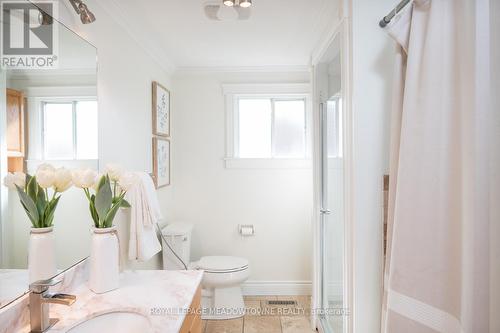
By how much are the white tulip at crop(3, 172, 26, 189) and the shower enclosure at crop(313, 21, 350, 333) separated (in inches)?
59.1

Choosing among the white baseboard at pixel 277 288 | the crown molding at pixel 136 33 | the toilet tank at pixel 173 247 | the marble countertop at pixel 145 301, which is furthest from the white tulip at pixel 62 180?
the white baseboard at pixel 277 288

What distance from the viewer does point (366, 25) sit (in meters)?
1.34

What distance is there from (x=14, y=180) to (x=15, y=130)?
17 cm

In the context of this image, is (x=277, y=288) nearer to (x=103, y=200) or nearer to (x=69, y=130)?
(x=103, y=200)

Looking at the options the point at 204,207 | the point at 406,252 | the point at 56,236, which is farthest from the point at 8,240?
the point at 204,207

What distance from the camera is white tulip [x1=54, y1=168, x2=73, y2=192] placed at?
3.75 feet

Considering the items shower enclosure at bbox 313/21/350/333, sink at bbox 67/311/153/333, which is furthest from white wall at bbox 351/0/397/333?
sink at bbox 67/311/153/333

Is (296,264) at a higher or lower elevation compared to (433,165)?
lower

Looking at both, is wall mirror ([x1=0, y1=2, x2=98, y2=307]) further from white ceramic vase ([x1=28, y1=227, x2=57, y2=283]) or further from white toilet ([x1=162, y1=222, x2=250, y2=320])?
white toilet ([x1=162, y1=222, x2=250, y2=320])

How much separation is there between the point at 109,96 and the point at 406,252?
1.69 m

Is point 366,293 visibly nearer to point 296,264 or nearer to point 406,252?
point 406,252

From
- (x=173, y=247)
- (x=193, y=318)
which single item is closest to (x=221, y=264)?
(x=173, y=247)

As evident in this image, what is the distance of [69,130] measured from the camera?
130cm

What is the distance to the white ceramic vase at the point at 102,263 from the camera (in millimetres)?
1293
